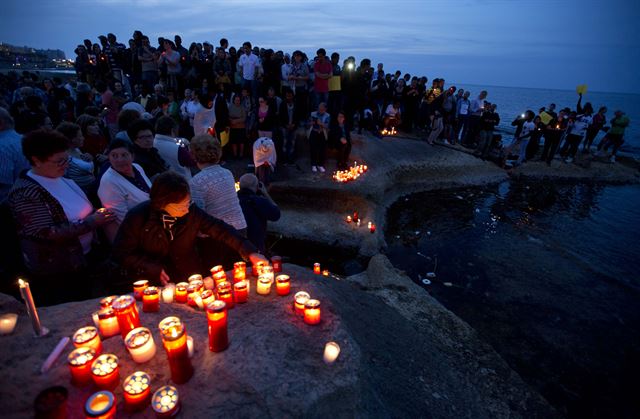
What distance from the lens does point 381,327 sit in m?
4.16

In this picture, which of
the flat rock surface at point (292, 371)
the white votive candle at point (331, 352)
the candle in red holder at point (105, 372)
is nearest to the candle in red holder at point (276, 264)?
the flat rock surface at point (292, 371)

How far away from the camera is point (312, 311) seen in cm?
286

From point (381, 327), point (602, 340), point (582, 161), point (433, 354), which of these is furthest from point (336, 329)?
point (582, 161)

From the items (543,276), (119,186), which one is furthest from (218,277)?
(543,276)

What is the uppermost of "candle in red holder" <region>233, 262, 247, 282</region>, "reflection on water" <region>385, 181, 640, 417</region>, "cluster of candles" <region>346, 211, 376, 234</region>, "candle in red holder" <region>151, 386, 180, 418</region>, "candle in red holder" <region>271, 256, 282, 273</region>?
"candle in red holder" <region>151, 386, 180, 418</region>

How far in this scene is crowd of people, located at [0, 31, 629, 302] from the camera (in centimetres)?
297

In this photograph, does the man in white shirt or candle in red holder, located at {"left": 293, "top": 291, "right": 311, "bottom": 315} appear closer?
candle in red holder, located at {"left": 293, "top": 291, "right": 311, "bottom": 315}

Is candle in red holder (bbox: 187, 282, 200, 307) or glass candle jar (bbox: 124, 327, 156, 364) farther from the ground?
glass candle jar (bbox: 124, 327, 156, 364)

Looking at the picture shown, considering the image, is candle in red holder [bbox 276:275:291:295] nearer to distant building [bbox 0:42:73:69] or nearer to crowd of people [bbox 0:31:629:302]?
crowd of people [bbox 0:31:629:302]

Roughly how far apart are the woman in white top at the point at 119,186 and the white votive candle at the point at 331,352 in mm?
2604

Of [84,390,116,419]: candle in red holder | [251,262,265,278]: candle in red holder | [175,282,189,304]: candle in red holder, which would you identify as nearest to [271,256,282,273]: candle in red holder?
[251,262,265,278]: candle in red holder

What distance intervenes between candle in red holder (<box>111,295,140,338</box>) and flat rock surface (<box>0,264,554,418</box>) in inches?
4.0

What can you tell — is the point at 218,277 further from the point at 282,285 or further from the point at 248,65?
the point at 248,65

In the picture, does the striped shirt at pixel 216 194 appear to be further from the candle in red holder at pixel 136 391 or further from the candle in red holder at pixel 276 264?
the candle in red holder at pixel 136 391
